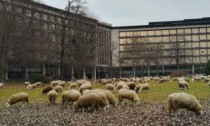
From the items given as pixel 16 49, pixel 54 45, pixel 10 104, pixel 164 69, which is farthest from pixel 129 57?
pixel 10 104

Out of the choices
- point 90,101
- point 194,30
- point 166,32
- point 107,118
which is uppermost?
point 194,30

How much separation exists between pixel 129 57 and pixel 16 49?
7082 centimetres

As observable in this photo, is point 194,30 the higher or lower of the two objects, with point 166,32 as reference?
higher

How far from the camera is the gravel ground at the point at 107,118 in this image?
52.1 ft

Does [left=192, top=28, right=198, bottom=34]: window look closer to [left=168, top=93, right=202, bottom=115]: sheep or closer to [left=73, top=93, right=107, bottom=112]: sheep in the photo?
[left=73, top=93, right=107, bottom=112]: sheep

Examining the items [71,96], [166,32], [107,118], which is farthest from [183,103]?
[166,32]

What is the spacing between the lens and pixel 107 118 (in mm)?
17359

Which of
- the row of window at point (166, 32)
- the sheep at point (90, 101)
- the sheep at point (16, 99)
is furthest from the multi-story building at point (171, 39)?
the sheep at point (90, 101)

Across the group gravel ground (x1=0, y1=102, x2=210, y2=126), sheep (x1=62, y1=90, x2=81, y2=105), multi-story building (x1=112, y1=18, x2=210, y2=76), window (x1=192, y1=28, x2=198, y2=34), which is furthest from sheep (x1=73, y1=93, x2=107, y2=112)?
window (x1=192, y1=28, x2=198, y2=34)

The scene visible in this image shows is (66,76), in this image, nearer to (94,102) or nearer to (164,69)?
(94,102)

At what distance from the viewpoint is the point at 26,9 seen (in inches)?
2621

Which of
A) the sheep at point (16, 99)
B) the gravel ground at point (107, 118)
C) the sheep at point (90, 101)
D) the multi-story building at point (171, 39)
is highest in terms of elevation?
the multi-story building at point (171, 39)

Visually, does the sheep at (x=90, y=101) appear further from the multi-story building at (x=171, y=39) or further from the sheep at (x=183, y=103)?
the multi-story building at (x=171, y=39)

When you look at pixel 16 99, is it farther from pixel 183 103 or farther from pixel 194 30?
pixel 194 30
